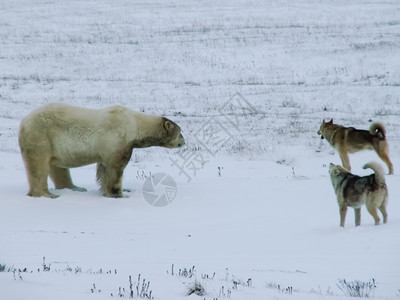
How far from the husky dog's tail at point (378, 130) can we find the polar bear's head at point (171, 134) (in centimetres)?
470

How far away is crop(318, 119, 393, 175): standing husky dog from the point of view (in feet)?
44.3

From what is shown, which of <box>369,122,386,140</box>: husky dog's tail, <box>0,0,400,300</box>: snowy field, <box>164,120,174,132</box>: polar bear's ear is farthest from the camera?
<box>369,122,386,140</box>: husky dog's tail

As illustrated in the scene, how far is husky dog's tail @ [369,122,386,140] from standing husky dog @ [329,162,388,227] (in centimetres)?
513

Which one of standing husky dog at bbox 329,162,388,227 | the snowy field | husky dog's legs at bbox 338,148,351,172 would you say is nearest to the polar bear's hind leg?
the snowy field

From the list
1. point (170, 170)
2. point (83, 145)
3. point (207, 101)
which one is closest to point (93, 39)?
point (207, 101)

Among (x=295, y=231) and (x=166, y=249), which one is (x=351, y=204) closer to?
(x=295, y=231)

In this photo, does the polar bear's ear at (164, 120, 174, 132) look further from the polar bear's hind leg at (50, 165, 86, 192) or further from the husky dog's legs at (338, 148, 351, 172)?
the husky dog's legs at (338, 148, 351, 172)

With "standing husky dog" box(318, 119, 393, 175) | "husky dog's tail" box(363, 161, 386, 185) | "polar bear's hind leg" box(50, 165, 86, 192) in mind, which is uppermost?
"husky dog's tail" box(363, 161, 386, 185)

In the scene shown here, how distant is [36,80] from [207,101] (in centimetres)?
851

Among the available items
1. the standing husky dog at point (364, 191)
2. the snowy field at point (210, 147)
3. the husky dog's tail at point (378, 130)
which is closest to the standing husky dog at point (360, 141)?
the husky dog's tail at point (378, 130)

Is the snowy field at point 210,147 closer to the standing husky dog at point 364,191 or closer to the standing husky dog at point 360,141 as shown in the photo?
the standing husky dog at point 364,191

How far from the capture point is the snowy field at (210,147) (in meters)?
5.96

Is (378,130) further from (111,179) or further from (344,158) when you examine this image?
(111,179)

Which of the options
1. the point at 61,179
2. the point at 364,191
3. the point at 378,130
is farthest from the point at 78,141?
the point at 378,130
